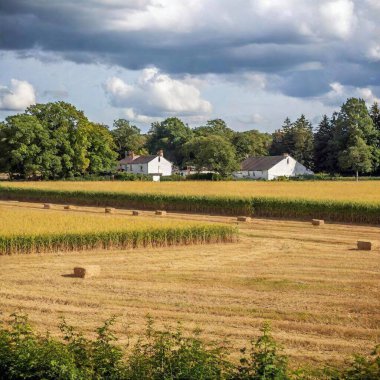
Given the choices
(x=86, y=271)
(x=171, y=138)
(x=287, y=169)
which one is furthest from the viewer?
(x=171, y=138)

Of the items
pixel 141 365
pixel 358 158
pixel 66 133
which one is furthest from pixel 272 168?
pixel 141 365

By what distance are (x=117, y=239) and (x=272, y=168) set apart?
10378 cm

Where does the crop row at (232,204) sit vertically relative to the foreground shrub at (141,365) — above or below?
above

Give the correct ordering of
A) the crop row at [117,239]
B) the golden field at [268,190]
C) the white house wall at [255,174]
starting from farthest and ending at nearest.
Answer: the white house wall at [255,174], the golden field at [268,190], the crop row at [117,239]

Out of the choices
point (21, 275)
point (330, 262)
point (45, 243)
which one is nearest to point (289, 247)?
point (330, 262)

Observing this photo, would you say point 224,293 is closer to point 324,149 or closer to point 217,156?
point 217,156

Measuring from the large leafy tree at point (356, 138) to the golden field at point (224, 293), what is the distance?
3515 inches

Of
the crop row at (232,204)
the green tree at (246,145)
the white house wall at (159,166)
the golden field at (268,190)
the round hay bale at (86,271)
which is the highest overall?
the green tree at (246,145)

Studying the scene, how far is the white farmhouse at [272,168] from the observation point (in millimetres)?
133750

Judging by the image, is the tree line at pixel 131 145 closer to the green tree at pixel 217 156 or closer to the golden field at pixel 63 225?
the green tree at pixel 217 156

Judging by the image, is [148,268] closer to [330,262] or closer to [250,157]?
[330,262]

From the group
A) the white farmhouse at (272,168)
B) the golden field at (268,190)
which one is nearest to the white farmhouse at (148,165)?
the white farmhouse at (272,168)

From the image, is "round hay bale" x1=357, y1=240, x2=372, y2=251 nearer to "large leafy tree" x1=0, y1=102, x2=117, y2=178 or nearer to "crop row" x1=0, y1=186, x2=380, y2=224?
"crop row" x1=0, y1=186, x2=380, y2=224

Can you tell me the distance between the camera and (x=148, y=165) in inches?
5418
